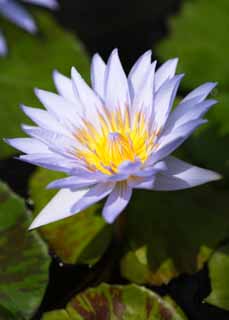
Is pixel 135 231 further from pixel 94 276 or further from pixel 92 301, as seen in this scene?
pixel 92 301

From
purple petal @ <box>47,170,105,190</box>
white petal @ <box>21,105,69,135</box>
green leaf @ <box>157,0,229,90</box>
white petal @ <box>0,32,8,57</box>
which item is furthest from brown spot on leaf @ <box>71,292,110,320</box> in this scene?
white petal @ <box>0,32,8,57</box>

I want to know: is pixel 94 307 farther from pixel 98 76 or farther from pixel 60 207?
pixel 98 76

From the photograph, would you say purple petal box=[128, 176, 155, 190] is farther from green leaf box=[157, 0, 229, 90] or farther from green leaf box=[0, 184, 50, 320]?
green leaf box=[157, 0, 229, 90]

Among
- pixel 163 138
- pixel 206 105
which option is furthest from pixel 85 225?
pixel 206 105

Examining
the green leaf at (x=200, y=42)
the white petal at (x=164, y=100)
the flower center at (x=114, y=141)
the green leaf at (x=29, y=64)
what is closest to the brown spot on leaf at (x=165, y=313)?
the flower center at (x=114, y=141)

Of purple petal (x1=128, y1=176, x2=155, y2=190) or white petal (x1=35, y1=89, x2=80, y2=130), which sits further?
white petal (x1=35, y1=89, x2=80, y2=130)

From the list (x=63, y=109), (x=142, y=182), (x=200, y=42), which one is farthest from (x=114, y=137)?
(x=200, y=42)
